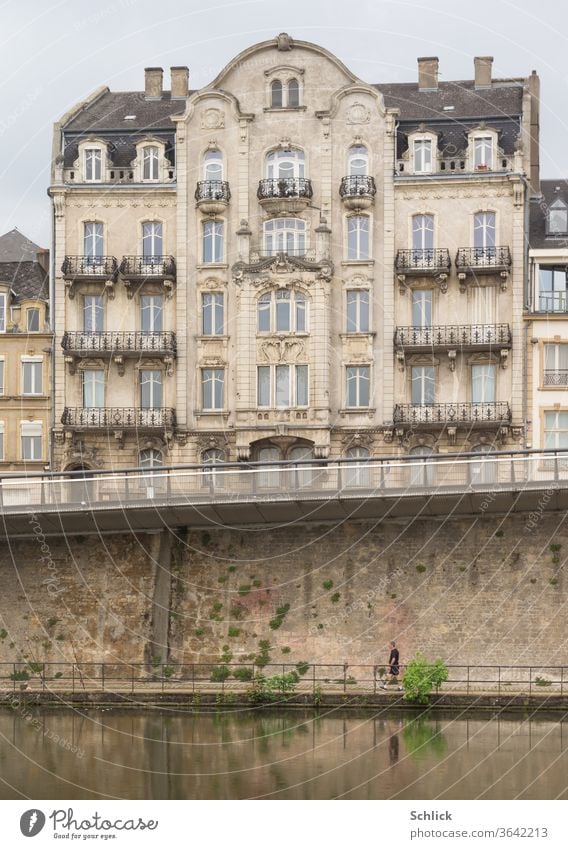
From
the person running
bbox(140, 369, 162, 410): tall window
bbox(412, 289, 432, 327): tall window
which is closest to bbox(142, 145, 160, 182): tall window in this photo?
bbox(140, 369, 162, 410): tall window

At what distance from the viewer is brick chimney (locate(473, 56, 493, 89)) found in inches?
3519

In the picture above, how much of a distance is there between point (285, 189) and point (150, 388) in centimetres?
1037

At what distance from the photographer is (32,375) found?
8706 cm

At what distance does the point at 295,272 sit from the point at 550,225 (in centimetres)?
1130

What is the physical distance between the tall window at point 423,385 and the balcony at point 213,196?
11060 mm

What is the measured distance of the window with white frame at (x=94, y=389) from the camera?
8631cm

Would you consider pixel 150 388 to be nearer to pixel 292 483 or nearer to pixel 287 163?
pixel 287 163

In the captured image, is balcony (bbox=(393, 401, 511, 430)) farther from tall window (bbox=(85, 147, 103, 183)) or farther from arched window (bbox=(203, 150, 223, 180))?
tall window (bbox=(85, 147, 103, 183))

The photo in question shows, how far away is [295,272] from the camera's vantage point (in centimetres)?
8500

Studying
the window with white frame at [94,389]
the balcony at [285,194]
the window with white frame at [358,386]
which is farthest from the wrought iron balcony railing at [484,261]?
the window with white frame at [94,389]

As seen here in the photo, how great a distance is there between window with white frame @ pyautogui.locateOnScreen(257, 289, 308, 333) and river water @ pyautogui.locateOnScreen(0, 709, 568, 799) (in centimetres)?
2720
